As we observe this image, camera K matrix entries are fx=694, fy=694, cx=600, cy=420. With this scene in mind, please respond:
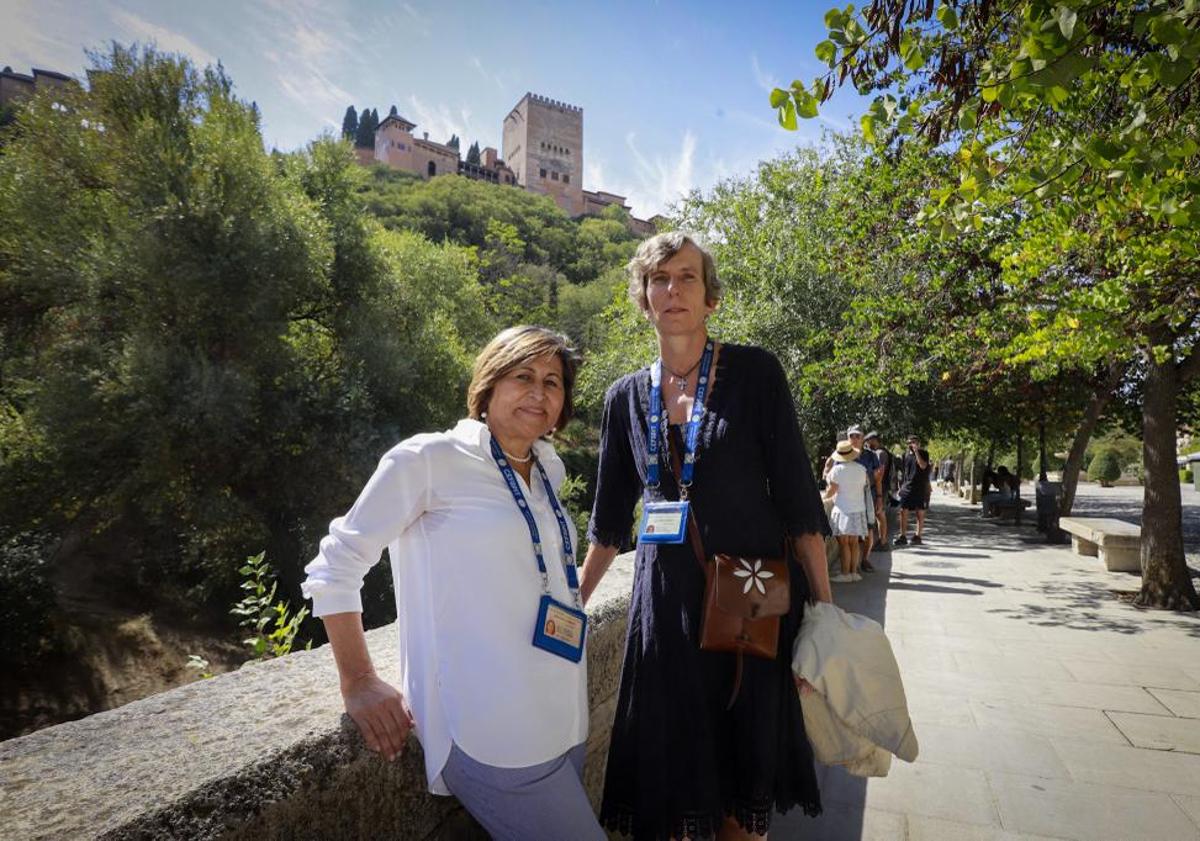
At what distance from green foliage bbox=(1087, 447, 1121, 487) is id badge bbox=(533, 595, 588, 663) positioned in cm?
5295

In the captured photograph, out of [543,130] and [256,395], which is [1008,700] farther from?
[543,130]

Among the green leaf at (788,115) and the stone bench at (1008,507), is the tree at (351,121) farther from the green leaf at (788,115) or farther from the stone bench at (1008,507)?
the green leaf at (788,115)

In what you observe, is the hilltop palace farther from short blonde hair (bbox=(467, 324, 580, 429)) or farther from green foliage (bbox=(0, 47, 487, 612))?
short blonde hair (bbox=(467, 324, 580, 429))

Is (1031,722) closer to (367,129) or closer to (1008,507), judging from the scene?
(1008,507)

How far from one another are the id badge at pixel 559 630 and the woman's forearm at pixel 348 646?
379 millimetres

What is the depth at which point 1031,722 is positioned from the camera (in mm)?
4297

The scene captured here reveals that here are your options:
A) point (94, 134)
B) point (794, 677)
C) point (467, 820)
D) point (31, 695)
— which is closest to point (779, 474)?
point (794, 677)

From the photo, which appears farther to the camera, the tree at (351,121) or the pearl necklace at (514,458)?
the tree at (351,121)

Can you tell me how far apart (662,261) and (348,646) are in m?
1.32

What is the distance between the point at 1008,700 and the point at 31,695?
13.7 meters

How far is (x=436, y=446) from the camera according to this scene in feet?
5.24

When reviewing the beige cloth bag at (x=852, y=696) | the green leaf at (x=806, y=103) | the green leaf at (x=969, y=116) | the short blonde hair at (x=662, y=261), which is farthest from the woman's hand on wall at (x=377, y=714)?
the green leaf at (x=969, y=116)

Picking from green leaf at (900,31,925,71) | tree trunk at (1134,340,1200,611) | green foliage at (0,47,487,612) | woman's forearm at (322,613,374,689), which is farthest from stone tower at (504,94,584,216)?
woman's forearm at (322,613,374,689)

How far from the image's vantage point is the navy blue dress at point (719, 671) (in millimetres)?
1821
